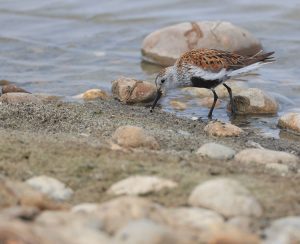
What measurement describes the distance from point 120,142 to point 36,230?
226 cm

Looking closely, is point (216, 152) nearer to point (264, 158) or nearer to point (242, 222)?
point (264, 158)

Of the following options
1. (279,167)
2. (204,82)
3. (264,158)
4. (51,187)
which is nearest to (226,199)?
(51,187)

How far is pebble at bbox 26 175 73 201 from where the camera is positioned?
4133mm

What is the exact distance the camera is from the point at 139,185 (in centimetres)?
420

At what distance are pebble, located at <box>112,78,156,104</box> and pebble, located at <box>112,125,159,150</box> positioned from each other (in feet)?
9.65

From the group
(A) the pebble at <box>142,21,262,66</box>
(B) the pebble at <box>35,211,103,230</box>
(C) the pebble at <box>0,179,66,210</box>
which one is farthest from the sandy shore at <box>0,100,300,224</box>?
(A) the pebble at <box>142,21,262,66</box>

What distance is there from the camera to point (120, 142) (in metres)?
5.45

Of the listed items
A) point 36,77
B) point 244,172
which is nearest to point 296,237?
point 244,172

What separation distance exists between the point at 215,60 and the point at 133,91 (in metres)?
1.11

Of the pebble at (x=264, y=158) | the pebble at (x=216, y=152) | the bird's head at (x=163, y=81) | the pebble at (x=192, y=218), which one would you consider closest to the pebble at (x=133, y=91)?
the bird's head at (x=163, y=81)

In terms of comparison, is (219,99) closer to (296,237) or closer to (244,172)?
(244,172)

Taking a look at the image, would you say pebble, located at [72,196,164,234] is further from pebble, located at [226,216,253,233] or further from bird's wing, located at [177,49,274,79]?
bird's wing, located at [177,49,274,79]

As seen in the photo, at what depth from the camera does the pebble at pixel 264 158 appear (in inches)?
204

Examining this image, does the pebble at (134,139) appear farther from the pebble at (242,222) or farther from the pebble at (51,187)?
the pebble at (242,222)
